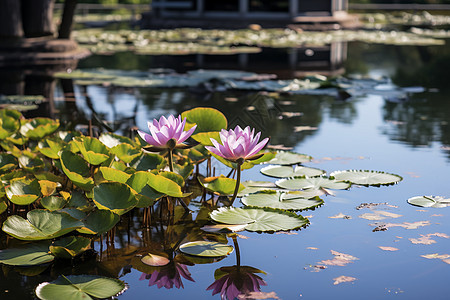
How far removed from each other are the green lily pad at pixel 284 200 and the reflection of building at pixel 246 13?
12.9m

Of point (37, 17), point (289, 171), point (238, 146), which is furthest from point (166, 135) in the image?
point (37, 17)

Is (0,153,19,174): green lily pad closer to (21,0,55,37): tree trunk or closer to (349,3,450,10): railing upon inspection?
(21,0,55,37): tree trunk

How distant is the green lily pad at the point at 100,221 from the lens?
225 cm

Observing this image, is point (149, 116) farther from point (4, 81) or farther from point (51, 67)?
point (51, 67)

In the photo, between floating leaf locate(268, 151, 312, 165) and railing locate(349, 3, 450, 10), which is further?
railing locate(349, 3, 450, 10)

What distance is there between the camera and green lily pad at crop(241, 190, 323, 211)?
8.87 feet

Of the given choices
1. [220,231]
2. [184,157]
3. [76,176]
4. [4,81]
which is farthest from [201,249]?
[4,81]

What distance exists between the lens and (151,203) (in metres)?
2.45

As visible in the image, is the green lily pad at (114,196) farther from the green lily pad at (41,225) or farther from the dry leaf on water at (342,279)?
the dry leaf on water at (342,279)

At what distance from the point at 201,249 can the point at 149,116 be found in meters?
2.90

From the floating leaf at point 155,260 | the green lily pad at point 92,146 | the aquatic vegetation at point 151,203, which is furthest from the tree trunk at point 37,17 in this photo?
the floating leaf at point 155,260

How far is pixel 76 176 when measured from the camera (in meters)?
2.54

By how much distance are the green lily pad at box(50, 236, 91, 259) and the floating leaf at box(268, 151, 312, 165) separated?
152cm

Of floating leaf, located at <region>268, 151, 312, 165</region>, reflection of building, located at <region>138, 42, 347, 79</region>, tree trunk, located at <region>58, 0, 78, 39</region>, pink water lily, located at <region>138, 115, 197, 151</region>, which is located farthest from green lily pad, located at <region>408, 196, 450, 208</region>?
tree trunk, located at <region>58, 0, 78, 39</region>
